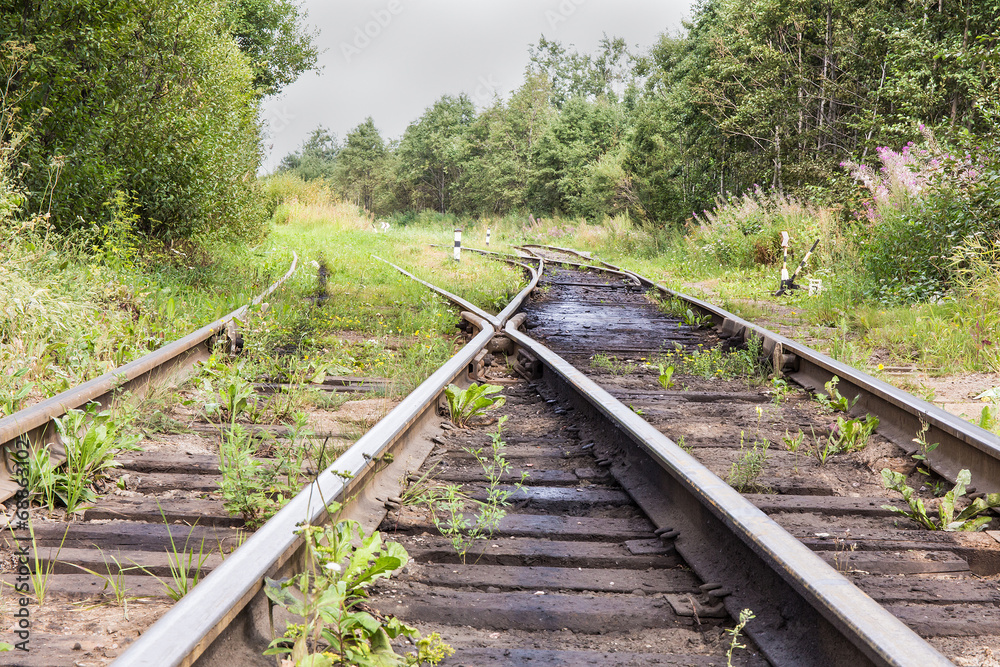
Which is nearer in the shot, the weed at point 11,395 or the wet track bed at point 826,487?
the wet track bed at point 826,487

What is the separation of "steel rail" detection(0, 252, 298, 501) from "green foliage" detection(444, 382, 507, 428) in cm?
167

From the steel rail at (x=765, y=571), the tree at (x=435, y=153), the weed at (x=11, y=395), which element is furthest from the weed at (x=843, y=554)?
the tree at (x=435, y=153)

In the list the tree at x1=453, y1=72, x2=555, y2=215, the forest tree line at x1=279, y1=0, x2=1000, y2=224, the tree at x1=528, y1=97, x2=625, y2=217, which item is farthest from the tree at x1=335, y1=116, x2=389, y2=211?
the forest tree line at x1=279, y1=0, x2=1000, y2=224

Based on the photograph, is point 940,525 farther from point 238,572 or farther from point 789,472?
point 238,572

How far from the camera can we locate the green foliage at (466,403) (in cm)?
380

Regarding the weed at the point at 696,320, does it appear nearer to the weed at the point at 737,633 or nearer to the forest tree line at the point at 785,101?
the forest tree line at the point at 785,101

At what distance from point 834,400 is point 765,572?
266 cm

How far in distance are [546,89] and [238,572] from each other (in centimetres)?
6617

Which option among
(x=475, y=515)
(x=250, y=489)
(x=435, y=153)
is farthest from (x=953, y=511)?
(x=435, y=153)

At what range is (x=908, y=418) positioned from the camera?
3521mm

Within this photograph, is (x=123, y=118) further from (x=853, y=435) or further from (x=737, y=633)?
(x=737, y=633)

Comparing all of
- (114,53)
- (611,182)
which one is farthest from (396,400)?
(611,182)

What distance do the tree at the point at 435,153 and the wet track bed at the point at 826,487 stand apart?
6325cm

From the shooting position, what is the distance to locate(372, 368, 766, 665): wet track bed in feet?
5.69
